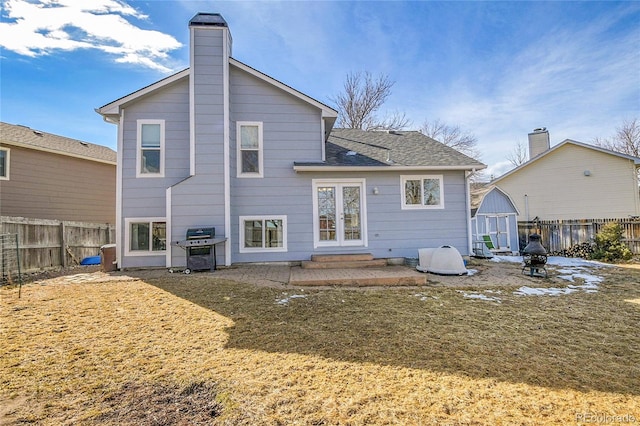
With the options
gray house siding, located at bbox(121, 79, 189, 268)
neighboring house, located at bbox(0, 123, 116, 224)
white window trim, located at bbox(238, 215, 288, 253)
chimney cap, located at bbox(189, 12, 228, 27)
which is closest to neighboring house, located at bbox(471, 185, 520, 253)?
white window trim, located at bbox(238, 215, 288, 253)

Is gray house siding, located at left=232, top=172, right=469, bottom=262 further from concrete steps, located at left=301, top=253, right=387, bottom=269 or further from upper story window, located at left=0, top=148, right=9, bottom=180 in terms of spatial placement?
upper story window, located at left=0, top=148, right=9, bottom=180

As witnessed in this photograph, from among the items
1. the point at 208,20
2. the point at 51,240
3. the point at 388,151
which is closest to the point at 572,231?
the point at 388,151

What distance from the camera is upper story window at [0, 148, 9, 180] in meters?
10.6

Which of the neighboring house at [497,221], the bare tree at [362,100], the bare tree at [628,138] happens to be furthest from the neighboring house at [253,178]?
the bare tree at [628,138]

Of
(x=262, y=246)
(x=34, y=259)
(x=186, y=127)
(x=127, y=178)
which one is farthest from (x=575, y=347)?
(x=34, y=259)

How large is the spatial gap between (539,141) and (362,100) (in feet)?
38.1

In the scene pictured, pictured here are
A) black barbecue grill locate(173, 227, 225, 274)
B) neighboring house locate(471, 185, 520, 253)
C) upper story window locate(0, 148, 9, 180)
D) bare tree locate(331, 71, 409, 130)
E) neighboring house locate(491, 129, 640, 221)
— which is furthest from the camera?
bare tree locate(331, 71, 409, 130)

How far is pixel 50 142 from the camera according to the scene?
1223 centimetres

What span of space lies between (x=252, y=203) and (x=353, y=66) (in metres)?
16.3

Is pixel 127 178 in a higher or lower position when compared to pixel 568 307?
higher

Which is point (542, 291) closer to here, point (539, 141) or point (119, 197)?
point (119, 197)

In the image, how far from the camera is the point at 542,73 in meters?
12.8

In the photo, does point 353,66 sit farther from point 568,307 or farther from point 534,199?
point 568,307

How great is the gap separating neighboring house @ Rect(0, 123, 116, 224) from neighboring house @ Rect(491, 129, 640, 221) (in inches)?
807
